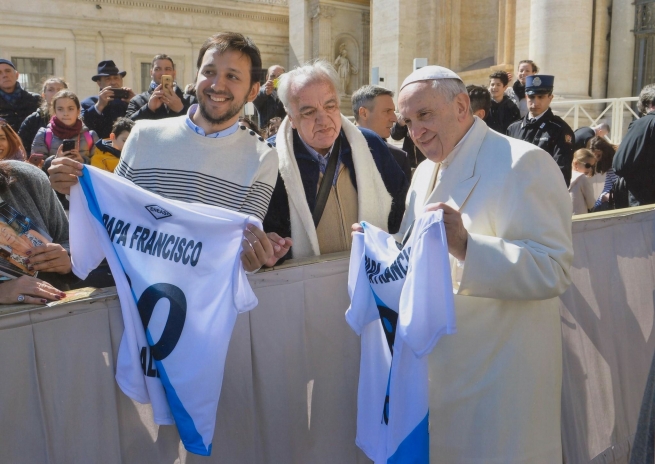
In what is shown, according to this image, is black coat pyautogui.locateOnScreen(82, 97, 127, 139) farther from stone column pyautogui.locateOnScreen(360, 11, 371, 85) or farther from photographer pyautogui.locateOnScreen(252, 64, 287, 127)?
stone column pyautogui.locateOnScreen(360, 11, 371, 85)

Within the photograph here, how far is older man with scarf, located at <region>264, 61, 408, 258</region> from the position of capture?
2.98m

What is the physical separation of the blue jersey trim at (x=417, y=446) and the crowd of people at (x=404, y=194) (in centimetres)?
10

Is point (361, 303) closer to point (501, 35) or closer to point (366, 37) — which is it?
point (501, 35)

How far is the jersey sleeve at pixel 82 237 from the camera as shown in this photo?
2.36m

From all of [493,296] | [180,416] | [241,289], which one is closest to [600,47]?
[493,296]

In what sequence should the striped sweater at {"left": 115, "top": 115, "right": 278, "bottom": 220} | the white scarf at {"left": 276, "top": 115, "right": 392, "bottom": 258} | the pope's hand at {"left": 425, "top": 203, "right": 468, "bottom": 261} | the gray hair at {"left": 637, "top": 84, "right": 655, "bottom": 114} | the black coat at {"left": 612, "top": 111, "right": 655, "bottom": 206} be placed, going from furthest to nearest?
the gray hair at {"left": 637, "top": 84, "right": 655, "bottom": 114}, the black coat at {"left": 612, "top": 111, "right": 655, "bottom": 206}, the white scarf at {"left": 276, "top": 115, "right": 392, "bottom": 258}, the striped sweater at {"left": 115, "top": 115, "right": 278, "bottom": 220}, the pope's hand at {"left": 425, "top": 203, "right": 468, "bottom": 261}

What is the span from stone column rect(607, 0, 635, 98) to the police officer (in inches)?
355

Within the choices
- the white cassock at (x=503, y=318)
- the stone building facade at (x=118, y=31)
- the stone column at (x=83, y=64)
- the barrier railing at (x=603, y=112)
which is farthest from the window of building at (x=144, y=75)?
the white cassock at (x=503, y=318)

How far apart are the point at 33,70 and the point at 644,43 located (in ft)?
77.3

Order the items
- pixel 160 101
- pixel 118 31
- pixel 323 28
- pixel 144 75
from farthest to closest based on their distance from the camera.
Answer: pixel 144 75
pixel 118 31
pixel 323 28
pixel 160 101

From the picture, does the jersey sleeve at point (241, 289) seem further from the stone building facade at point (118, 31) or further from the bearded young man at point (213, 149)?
the stone building facade at point (118, 31)

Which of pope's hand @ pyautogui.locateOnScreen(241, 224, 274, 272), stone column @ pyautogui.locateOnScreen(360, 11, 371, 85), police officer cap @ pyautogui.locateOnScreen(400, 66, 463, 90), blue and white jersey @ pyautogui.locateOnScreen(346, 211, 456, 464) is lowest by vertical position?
blue and white jersey @ pyautogui.locateOnScreen(346, 211, 456, 464)

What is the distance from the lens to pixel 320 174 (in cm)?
311

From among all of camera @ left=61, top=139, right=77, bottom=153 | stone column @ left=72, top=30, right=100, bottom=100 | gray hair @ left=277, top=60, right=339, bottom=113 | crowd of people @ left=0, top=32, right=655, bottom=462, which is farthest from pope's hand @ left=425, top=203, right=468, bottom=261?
stone column @ left=72, top=30, right=100, bottom=100
